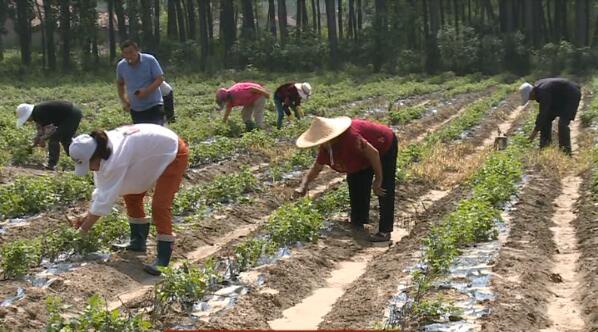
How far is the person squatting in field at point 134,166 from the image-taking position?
18.6 ft

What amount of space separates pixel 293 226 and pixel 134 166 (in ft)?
5.85

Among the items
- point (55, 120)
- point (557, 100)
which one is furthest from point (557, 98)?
point (55, 120)

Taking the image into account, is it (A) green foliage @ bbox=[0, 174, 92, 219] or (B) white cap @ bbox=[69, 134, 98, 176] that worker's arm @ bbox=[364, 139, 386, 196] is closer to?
(B) white cap @ bbox=[69, 134, 98, 176]

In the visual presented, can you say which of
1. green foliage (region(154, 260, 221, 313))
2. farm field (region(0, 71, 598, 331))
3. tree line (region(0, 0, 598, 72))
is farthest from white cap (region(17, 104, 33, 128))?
tree line (region(0, 0, 598, 72))

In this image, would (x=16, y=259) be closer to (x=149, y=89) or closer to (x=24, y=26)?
(x=149, y=89)

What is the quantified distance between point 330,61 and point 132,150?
3571cm

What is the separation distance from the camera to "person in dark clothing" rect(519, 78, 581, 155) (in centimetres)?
1220

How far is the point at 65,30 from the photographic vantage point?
44.0 metres

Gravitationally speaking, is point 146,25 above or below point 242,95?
above

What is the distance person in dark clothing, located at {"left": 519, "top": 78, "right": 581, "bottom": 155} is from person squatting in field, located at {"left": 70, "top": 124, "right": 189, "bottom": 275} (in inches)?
292

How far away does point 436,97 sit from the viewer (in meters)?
25.6

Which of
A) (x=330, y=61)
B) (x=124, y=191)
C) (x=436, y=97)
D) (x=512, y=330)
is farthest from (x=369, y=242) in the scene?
(x=330, y=61)

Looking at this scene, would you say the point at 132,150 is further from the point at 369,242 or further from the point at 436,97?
the point at 436,97

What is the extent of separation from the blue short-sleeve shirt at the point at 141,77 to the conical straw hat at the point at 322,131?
2511 mm
